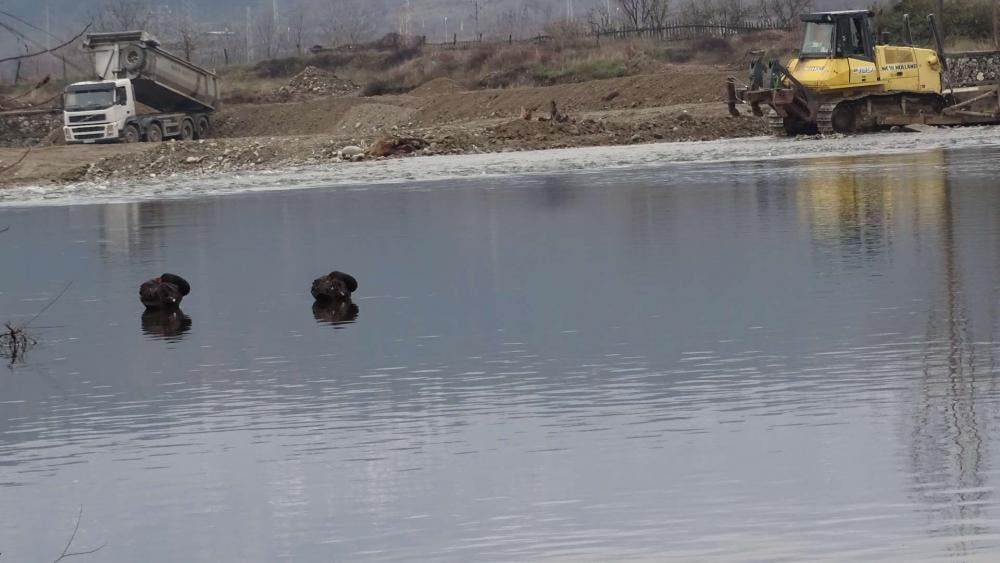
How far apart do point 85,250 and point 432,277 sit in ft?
26.3

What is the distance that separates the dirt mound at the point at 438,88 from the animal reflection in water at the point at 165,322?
5497 cm

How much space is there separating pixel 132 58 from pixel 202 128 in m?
6.87

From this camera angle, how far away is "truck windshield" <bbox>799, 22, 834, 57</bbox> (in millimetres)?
43062

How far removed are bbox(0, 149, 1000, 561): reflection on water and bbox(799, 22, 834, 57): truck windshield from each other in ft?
65.6

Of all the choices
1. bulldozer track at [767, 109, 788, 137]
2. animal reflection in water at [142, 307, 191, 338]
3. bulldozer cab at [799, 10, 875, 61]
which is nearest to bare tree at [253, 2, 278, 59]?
bulldozer track at [767, 109, 788, 137]

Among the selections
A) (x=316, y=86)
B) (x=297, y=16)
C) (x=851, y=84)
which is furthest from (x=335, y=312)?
(x=297, y=16)

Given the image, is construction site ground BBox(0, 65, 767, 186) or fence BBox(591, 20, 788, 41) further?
fence BBox(591, 20, 788, 41)

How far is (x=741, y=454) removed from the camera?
10008 millimetres

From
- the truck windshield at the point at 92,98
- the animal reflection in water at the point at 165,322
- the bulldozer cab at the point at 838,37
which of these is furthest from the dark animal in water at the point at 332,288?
the truck windshield at the point at 92,98

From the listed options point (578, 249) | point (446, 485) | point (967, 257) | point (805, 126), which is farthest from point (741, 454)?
point (805, 126)

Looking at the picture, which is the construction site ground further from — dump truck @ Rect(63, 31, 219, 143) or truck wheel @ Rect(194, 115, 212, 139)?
dump truck @ Rect(63, 31, 219, 143)

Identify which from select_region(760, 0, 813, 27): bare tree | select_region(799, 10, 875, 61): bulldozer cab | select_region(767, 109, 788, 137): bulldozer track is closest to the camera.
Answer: select_region(799, 10, 875, 61): bulldozer cab

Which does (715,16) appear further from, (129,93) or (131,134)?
(131,134)

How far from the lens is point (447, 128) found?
174ft
